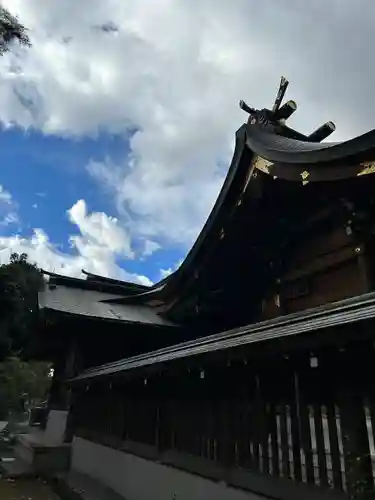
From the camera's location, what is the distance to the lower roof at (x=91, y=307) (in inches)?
455

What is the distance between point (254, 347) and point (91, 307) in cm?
924

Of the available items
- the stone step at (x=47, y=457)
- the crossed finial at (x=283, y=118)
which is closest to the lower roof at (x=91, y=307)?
the stone step at (x=47, y=457)

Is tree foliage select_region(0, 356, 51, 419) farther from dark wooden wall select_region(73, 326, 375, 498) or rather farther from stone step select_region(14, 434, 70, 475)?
dark wooden wall select_region(73, 326, 375, 498)

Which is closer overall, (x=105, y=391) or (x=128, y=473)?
(x=128, y=473)

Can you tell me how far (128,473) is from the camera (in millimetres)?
7559

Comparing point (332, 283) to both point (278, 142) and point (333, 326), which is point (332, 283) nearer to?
point (278, 142)

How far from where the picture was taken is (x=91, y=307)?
40.8ft

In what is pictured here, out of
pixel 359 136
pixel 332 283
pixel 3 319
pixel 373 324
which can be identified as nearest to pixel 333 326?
pixel 373 324

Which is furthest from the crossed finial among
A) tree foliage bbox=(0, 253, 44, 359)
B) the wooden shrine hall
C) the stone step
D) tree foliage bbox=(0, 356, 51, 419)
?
tree foliage bbox=(0, 356, 51, 419)

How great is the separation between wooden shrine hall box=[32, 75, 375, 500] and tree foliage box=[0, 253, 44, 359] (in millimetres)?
976

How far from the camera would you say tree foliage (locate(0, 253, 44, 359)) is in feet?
38.4

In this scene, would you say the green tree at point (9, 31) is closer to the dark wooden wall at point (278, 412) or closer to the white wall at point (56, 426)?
the dark wooden wall at point (278, 412)

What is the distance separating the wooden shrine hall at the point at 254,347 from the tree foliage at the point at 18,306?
0.98 metres

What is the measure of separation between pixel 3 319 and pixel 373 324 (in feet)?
38.4
